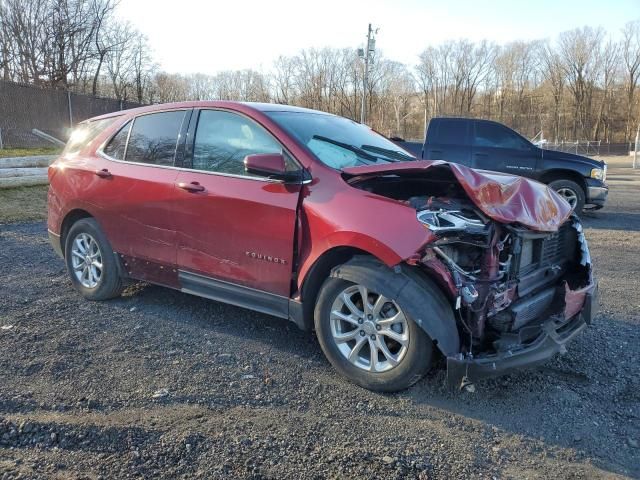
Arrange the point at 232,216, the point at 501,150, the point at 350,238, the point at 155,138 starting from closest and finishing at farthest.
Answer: the point at 350,238, the point at 232,216, the point at 155,138, the point at 501,150

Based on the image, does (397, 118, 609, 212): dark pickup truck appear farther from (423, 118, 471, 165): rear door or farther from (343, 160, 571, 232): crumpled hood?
(343, 160, 571, 232): crumpled hood

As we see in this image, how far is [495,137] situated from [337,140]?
7.67 meters

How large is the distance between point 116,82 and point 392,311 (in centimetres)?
5207

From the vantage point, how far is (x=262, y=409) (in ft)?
10.3

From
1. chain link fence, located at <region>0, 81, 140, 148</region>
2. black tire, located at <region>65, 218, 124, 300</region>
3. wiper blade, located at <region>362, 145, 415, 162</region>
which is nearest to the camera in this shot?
wiper blade, located at <region>362, 145, 415, 162</region>

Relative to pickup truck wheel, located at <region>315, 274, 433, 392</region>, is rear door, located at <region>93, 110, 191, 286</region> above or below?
above

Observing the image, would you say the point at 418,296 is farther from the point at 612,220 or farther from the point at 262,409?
the point at 612,220

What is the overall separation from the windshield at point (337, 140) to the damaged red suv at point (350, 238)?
2 centimetres

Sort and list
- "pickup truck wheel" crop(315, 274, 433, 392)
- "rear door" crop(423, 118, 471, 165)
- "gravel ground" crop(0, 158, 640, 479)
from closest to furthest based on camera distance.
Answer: "gravel ground" crop(0, 158, 640, 479), "pickup truck wheel" crop(315, 274, 433, 392), "rear door" crop(423, 118, 471, 165)

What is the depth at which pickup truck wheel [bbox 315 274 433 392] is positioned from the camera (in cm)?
318

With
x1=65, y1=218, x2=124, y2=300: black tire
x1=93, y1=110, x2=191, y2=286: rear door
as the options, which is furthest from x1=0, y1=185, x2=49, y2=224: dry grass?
x1=93, y1=110, x2=191, y2=286: rear door

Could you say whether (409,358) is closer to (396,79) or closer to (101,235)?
(101,235)

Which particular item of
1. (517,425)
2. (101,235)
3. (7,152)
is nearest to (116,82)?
(7,152)

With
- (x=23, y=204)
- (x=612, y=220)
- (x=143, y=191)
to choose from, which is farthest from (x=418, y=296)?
(x=23, y=204)
